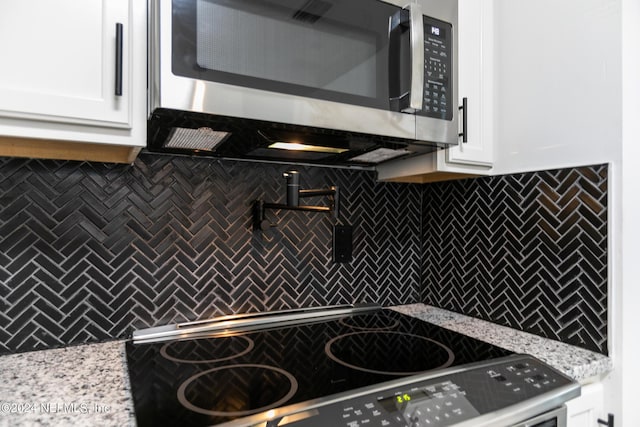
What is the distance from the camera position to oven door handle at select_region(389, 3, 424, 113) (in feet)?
3.46

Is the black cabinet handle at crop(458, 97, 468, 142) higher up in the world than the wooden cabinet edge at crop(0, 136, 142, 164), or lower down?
higher up

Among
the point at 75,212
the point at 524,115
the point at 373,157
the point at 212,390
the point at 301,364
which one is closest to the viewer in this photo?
the point at 212,390

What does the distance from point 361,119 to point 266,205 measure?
487mm

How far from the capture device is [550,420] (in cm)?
88

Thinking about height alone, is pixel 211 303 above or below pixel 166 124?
below

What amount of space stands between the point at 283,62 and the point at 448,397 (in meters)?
0.84

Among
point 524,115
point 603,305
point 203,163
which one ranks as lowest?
point 603,305

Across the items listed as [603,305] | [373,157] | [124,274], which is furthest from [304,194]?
[603,305]

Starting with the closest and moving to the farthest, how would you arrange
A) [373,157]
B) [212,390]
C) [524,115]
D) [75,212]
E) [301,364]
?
[212,390], [301,364], [75,212], [524,115], [373,157]

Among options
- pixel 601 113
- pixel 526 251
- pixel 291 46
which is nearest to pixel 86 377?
pixel 291 46

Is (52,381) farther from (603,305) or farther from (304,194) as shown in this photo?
(603,305)

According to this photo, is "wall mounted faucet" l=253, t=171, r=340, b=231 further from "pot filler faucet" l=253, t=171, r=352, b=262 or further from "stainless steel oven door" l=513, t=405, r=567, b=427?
"stainless steel oven door" l=513, t=405, r=567, b=427

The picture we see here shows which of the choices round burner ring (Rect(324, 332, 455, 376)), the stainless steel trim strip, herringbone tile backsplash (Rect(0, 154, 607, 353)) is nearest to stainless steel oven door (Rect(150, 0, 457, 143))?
herringbone tile backsplash (Rect(0, 154, 607, 353))

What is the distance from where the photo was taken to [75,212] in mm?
1136
